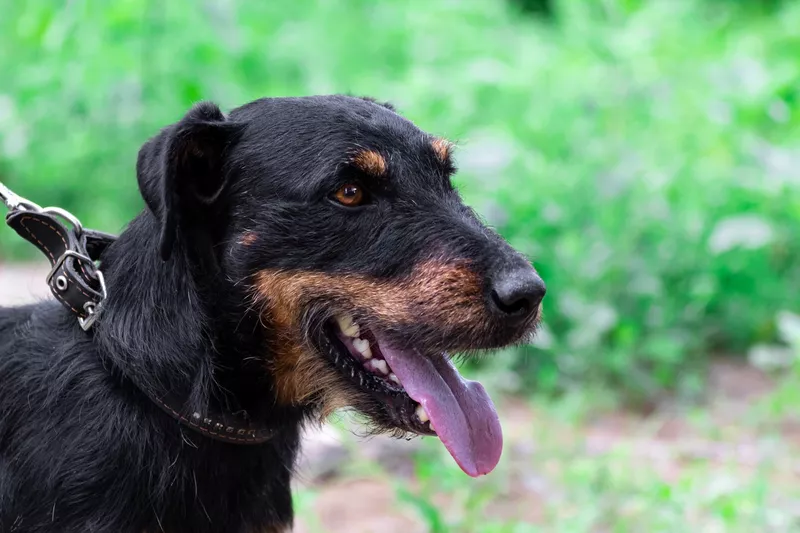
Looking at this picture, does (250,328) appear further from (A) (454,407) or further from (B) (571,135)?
(B) (571,135)

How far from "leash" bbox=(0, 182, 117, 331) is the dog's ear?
1.05 ft

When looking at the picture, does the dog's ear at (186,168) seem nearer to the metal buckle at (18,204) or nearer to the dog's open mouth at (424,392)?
the metal buckle at (18,204)

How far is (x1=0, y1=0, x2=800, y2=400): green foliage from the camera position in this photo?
6.31 m

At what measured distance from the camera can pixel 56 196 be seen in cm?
898

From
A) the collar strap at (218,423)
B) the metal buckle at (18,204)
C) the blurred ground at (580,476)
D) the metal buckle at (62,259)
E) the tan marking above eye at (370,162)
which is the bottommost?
the blurred ground at (580,476)

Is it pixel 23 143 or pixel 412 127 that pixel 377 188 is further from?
pixel 23 143

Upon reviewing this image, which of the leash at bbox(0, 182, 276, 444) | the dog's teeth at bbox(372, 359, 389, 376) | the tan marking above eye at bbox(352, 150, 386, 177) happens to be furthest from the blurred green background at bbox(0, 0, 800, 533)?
the tan marking above eye at bbox(352, 150, 386, 177)

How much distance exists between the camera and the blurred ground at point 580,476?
4.29 m

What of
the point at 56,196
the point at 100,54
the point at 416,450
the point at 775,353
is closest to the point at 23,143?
the point at 56,196

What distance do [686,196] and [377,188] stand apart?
14.6 feet

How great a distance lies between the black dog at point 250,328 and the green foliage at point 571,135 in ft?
10.2

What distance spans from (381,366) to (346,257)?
1.33ft

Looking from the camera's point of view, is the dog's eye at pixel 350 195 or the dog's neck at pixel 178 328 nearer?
the dog's neck at pixel 178 328

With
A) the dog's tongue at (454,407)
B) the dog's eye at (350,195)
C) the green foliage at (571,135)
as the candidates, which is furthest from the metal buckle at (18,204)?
the green foliage at (571,135)
